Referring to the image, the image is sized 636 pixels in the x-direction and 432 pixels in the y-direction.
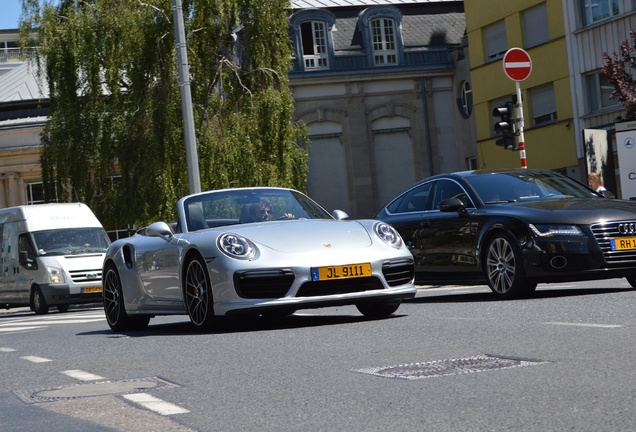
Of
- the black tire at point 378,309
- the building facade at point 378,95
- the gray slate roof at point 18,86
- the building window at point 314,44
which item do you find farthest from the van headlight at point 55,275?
the gray slate roof at point 18,86

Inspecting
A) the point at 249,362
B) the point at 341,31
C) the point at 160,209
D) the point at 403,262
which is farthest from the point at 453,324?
the point at 341,31

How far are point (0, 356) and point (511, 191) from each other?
605 cm

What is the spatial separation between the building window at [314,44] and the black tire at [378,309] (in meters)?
41.6

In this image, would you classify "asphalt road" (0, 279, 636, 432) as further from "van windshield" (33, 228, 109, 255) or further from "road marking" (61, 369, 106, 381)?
"van windshield" (33, 228, 109, 255)

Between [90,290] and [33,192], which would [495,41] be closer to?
[90,290]

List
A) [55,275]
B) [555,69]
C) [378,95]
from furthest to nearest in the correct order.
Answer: [378,95] < [555,69] < [55,275]

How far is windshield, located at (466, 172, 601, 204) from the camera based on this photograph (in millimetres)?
14758

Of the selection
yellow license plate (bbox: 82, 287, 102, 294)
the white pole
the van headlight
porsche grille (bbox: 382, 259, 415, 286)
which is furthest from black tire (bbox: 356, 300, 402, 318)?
the white pole

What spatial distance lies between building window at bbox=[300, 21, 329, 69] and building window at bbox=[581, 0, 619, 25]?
1497 cm

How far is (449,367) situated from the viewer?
781 cm

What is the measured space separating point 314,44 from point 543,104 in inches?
519

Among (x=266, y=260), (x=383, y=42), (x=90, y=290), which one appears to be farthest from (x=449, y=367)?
(x=383, y=42)

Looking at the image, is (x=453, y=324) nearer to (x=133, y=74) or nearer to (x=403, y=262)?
(x=403, y=262)

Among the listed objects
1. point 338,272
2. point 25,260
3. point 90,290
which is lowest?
point 90,290
